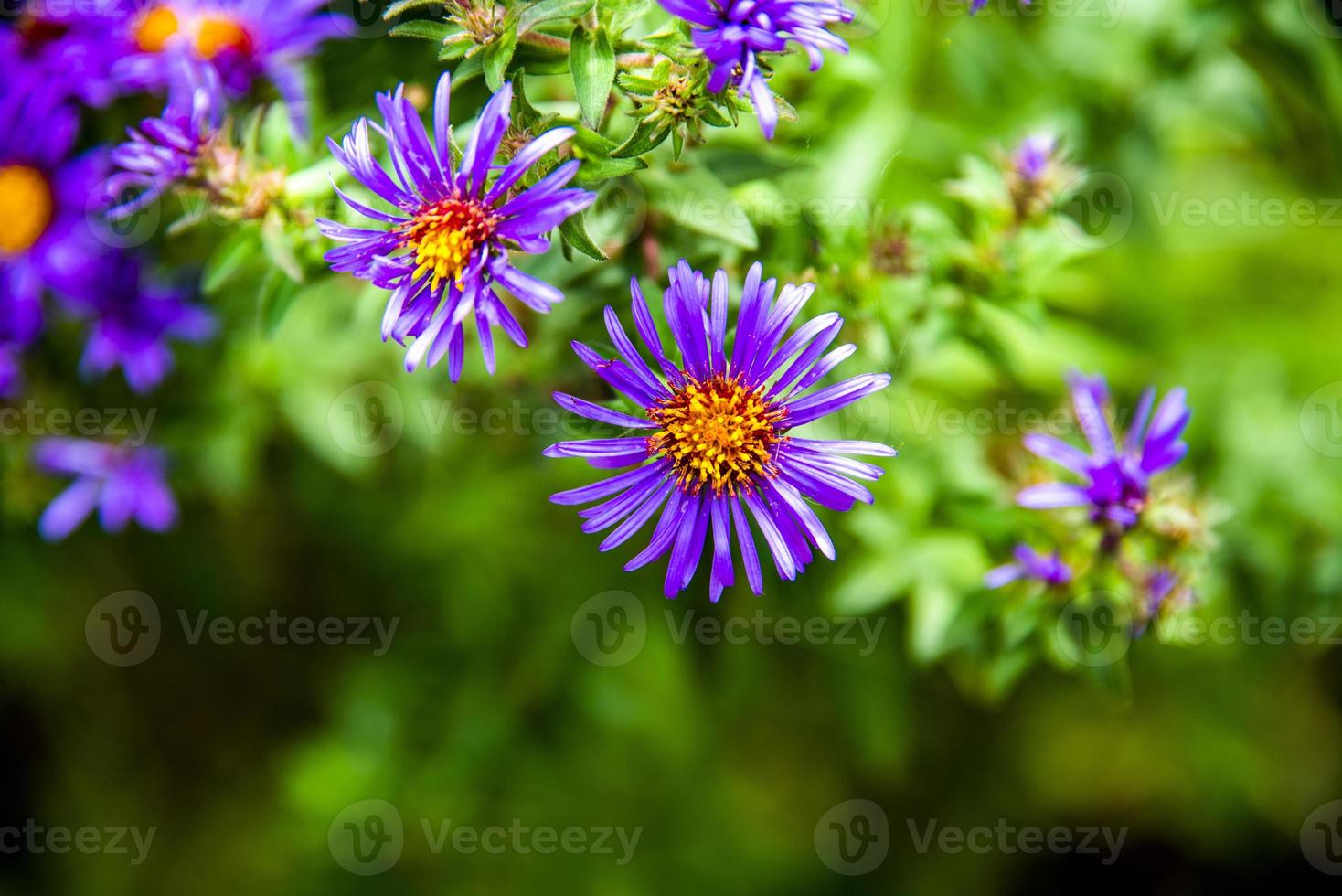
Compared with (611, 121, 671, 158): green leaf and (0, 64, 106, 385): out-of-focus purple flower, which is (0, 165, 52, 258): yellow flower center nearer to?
(0, 64, 106, 385): out-of-focus purple flower

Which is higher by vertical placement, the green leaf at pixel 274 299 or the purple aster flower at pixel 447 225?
the purple aster flower at pixel 447 225

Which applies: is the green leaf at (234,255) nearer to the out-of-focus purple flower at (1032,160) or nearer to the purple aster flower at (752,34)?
the purple aster flower at (752,34)

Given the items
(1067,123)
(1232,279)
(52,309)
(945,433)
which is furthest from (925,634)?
(52,309)

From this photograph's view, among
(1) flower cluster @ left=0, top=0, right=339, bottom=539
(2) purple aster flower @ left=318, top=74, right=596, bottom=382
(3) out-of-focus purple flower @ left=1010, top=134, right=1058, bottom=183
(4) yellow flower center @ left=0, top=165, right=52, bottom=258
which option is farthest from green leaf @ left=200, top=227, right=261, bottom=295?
(3) out-of-focus purple flower @ left=1010, top=134, right=1058, bottom=183

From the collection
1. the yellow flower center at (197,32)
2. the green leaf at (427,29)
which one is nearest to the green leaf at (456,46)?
the green leaf at (427,29)

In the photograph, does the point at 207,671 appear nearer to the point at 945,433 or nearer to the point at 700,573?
the point at 700,573

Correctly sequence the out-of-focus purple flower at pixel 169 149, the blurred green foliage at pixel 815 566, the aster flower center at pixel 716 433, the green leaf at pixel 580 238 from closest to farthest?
the green leaf at pixel 580 238
the aster flower center at pixel 716 433
the out-of-focus purple flower at pixel 169 149
the blurred green foliage at pixel 815 566
